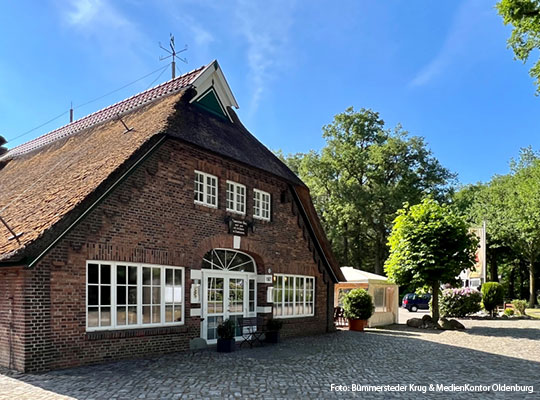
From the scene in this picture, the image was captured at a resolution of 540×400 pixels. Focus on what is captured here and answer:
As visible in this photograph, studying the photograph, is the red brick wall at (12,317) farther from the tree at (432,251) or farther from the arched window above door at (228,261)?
the tree at (432,251)

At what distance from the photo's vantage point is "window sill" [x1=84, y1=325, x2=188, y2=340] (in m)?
10.0

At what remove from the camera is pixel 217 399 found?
747 centimetres

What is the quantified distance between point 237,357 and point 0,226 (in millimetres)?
6226

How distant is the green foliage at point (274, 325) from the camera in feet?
47.7

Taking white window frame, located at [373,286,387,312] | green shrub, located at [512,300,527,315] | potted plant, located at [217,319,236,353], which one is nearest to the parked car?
green shrub, located at [512,300,527,315]

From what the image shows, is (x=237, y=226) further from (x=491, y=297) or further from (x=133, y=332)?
(x=491, y=297)

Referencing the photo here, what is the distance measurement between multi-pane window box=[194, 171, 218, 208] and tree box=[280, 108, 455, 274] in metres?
26.9

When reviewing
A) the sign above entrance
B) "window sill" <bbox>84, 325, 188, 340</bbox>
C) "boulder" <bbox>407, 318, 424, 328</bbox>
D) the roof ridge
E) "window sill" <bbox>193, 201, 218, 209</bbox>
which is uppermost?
the roof ridge

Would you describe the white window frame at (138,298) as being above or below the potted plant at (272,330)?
above

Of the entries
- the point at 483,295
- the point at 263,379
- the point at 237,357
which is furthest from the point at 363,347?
the point at 483,295

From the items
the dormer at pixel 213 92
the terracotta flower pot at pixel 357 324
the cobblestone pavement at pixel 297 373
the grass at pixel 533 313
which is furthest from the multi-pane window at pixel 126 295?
the grass at pixel 533 313

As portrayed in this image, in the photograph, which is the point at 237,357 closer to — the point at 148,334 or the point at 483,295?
the point at 148,334

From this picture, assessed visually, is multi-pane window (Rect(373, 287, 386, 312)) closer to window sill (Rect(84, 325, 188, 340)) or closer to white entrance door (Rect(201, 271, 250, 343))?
white entrance door (Rect(201, 271, 250, 343))

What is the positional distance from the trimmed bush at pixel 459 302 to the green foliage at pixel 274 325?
643 inches
